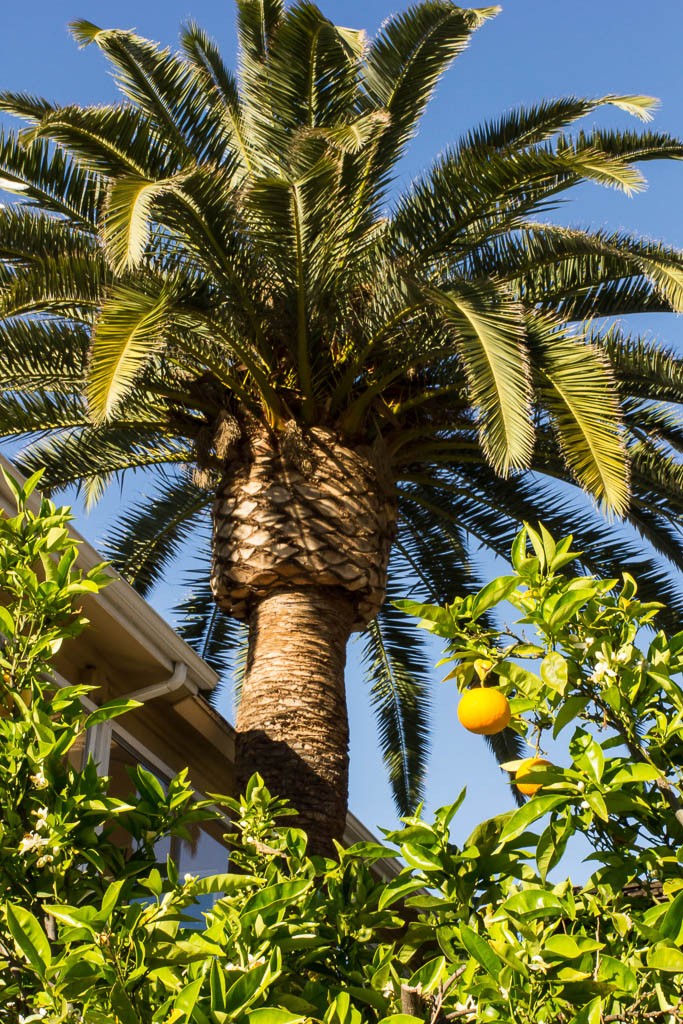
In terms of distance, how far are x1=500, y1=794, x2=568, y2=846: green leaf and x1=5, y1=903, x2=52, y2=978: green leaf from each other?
1.27 meters

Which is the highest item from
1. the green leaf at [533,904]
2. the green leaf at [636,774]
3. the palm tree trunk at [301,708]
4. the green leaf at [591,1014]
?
the palm tree trunk at [301,708]

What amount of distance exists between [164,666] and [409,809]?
551 cm

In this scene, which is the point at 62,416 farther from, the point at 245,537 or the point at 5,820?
the point at 5,820

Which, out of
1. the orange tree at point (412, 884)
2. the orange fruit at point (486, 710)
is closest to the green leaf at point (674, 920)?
the orange tree at point (412, 884)

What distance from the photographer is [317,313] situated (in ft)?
27.5

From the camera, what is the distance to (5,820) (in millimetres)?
3557

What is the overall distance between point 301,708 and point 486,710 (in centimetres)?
420

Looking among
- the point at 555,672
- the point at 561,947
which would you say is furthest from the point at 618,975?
the point at 555,672

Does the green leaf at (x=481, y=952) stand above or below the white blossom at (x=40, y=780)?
below

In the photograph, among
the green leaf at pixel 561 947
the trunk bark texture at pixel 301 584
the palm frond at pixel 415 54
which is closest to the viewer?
the green leaf at pixel 561 947

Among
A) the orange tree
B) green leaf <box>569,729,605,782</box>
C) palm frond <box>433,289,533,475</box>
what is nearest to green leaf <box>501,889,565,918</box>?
the orange tree

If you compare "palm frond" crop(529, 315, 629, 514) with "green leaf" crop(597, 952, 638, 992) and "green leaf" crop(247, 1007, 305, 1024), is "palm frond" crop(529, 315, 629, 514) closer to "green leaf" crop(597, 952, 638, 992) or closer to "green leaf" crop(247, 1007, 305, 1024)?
"green leaf" crop(597, 952, 638, 992)

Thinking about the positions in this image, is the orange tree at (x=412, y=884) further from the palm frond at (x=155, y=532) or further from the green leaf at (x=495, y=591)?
the palm frond at (x=155, y=532)

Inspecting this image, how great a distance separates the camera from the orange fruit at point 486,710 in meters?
3.72
